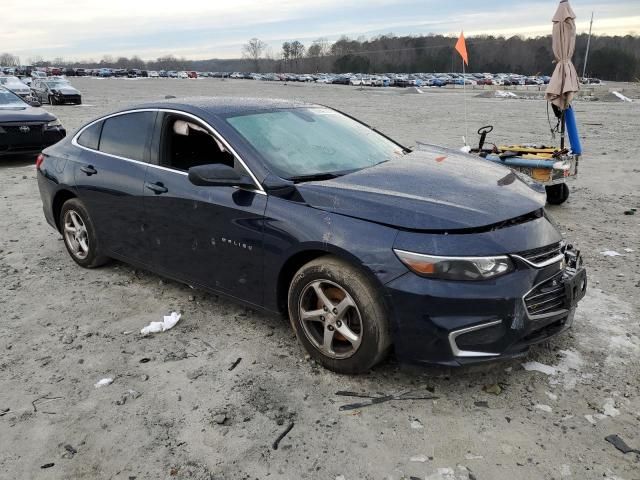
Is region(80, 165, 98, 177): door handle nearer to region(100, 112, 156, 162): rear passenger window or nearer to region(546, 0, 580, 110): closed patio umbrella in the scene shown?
region(100, 112, 156, 162): rear passenger window

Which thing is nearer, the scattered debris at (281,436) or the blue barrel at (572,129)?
the scattered debris at (281,436)

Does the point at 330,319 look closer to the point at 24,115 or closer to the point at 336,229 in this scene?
the point at 336,229

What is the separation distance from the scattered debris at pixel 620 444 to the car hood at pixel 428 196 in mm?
1246

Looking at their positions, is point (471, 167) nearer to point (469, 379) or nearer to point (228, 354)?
point (469, 379)

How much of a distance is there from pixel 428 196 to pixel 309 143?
3.87 ft

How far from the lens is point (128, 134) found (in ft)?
15.3

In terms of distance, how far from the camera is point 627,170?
1013cm

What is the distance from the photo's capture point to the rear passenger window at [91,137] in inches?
198

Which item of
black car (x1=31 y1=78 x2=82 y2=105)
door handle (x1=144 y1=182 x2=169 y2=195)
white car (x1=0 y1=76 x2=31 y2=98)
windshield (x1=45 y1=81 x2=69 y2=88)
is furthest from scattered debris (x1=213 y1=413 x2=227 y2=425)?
windshield (x1=45 y1=81 x2=69 y2=88)

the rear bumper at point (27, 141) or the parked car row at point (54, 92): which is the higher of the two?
the parked car row at point (54, 92)

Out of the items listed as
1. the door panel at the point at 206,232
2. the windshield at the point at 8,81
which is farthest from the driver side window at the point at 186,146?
the windshield at the point at 8,81

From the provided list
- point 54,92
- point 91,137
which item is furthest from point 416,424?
point 54,92

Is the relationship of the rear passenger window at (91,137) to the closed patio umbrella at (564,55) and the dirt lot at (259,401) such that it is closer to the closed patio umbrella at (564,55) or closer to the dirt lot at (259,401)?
the dirt lot at (259,401)

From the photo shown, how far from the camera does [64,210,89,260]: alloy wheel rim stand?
206 inches
